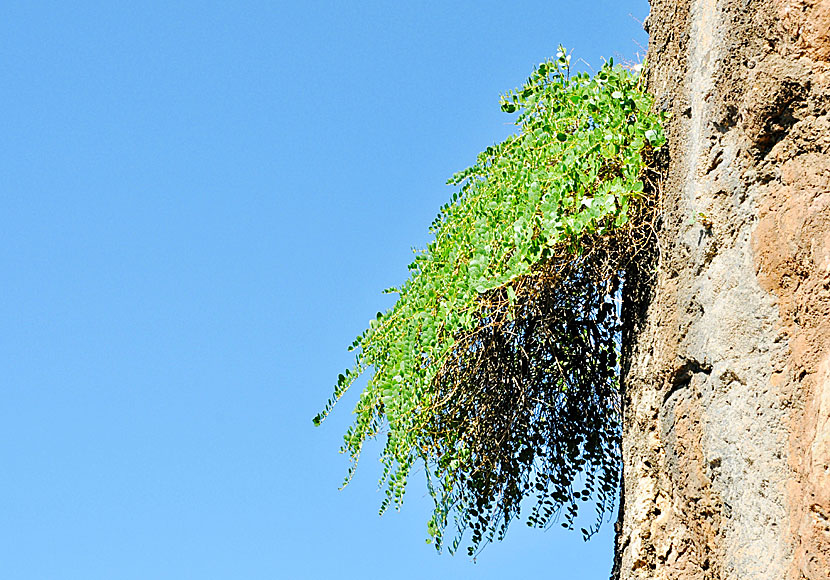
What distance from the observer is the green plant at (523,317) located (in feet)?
9.59

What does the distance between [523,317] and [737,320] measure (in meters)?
0.77

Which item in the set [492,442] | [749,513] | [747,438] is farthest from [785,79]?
[492,442]

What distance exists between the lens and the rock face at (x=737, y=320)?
2316 mm

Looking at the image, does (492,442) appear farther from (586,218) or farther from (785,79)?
(785,79)

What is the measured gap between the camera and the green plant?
9.59 feet

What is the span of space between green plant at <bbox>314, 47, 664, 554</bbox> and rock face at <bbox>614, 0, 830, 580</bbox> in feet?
0.53

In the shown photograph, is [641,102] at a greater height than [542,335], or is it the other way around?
[641,102]

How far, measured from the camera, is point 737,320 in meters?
2.51

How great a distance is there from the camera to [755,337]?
2.46 m

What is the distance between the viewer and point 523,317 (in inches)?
124

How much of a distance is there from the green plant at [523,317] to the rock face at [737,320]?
162mm

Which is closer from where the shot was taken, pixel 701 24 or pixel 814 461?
pixel 814 461

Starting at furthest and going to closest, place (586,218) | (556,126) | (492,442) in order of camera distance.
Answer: (492,442) < (556,126) < (586,218)

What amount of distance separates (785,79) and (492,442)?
1.42 m
